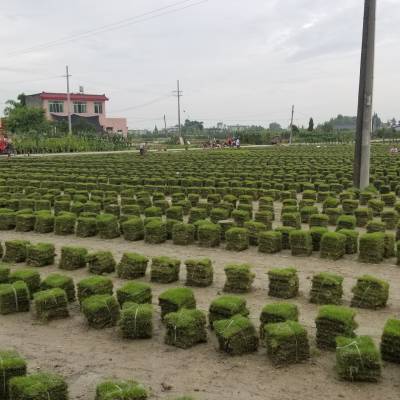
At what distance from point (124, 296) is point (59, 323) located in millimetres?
927

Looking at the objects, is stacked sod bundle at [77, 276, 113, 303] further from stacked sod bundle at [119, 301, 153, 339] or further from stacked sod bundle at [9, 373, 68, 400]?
stacked sod bundle at [9, 373, 68, 400]

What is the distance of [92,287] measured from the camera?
6.79 metres

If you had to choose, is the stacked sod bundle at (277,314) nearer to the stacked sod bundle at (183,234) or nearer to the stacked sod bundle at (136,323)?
the stacked sod bundle at (136,323)

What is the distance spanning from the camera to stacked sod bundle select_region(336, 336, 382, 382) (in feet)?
15.6

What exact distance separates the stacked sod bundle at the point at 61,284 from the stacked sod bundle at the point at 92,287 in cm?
26

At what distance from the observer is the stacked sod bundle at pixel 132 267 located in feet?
26.6

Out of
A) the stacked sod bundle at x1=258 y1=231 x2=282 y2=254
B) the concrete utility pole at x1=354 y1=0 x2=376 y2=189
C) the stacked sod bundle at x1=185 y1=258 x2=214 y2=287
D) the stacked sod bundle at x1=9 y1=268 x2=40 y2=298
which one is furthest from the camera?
the concrete utility pole at x1=354 y1=0 x2=376 y2=189

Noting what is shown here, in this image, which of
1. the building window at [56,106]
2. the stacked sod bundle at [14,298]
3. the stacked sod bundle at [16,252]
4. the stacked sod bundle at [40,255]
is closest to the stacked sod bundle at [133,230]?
the stacked sod bundle at [40,255]

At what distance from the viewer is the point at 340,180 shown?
19234 mm

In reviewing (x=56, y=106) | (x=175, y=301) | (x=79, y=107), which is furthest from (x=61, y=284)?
(x=79, y=107)

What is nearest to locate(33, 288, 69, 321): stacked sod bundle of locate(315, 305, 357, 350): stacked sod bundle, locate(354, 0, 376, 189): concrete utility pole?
locate(315, 305, 357, 350): stacked sod bundle

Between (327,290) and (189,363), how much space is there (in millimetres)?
2466

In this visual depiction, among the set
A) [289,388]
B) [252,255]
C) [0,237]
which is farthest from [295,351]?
[0,237]

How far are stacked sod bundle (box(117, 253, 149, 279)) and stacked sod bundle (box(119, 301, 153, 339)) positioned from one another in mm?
2158
